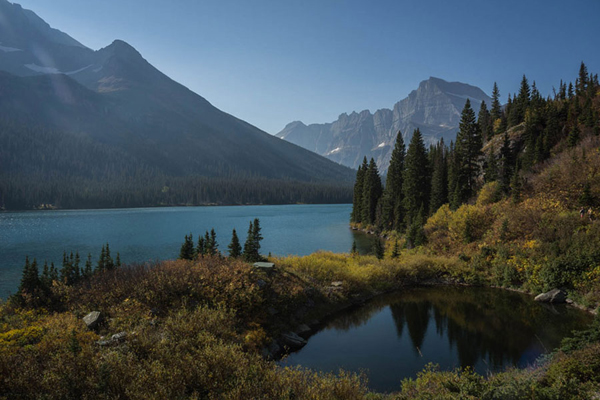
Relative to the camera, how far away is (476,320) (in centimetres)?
2342

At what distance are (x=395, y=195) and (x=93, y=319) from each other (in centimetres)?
6328

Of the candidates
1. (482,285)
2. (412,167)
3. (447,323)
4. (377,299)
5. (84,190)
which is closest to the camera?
(447,323)

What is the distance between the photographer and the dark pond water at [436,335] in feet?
57.0

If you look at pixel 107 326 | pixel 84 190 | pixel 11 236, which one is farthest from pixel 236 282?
pixel 84 190

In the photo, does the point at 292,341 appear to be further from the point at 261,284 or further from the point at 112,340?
the point at 112,340

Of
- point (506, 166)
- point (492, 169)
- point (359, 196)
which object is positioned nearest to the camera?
point (506, 166)

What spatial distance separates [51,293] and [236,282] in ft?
35.2

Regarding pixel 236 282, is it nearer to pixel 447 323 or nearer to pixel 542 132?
pixel 447 323

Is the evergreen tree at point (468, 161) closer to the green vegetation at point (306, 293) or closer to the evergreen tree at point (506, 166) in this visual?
the green vegetation at point (306, 293)

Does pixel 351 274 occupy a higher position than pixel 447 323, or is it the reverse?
pixel 351 274

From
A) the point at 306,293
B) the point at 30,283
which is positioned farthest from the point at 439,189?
the point at 30,283

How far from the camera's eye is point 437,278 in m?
33.9

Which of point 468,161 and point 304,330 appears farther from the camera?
point 468,161

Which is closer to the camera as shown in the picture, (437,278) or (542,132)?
(437,278)
